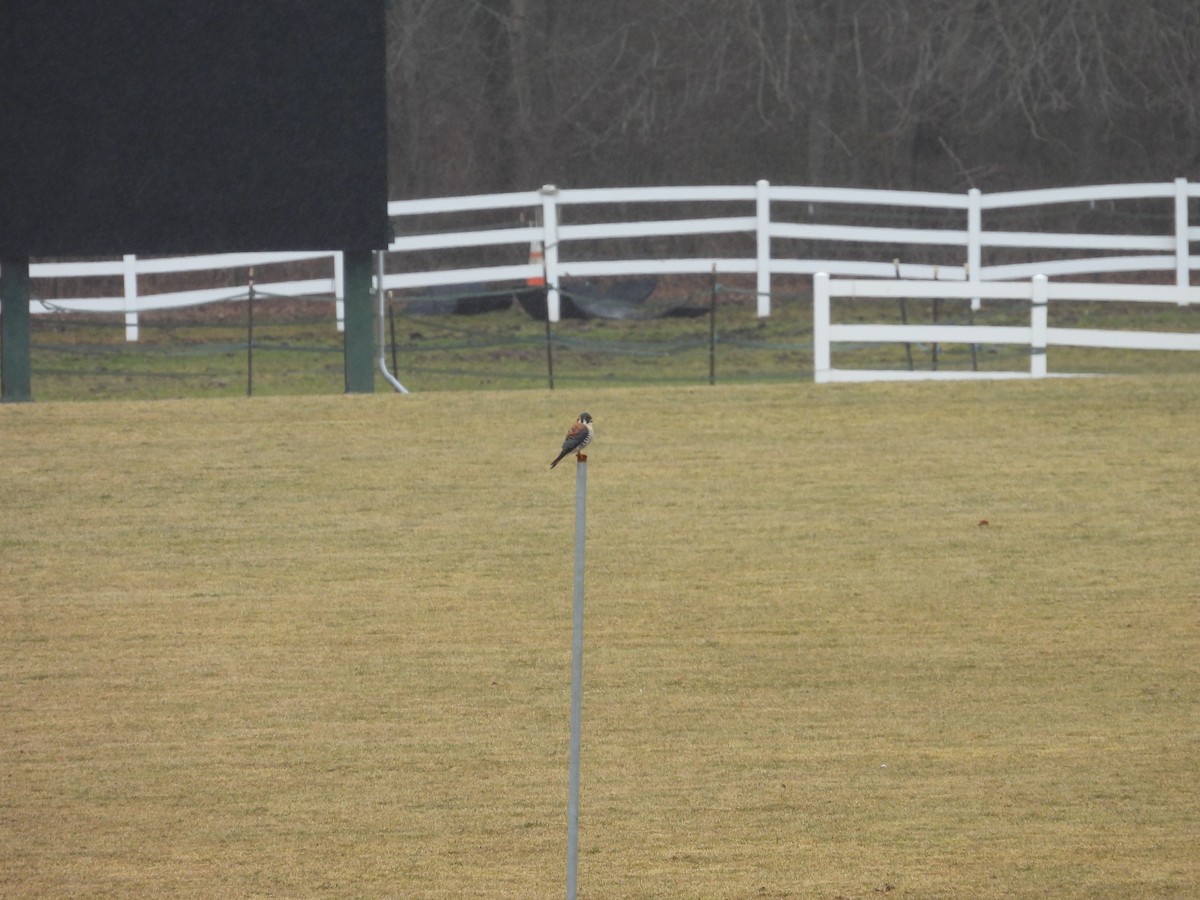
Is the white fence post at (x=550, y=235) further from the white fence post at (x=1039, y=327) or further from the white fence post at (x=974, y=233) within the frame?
the white fence post at (x=1039, y=327)

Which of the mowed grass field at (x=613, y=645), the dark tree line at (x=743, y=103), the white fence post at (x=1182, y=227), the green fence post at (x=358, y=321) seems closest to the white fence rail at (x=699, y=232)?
the white fence post at (x=1182, y=227)

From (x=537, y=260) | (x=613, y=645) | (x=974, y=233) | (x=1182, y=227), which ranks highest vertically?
(x=1182, y=227)

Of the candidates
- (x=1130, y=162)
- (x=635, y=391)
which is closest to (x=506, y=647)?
(x=635, y=391)

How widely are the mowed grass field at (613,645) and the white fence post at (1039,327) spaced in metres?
1.02

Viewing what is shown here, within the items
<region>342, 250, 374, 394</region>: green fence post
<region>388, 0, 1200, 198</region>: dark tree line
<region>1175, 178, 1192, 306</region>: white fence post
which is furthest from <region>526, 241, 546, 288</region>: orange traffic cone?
<region>1175, 178, 1192, 306</region>: white fence post

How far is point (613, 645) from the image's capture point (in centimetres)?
982

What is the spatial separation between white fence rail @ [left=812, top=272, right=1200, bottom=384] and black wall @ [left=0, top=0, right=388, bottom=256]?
441 centimetres

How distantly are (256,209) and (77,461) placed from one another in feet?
8.17

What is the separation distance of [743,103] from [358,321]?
63.2 feet

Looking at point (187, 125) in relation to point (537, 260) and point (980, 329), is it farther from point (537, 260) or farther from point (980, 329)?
point (537, 260)

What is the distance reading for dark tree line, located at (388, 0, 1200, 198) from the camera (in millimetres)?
30094

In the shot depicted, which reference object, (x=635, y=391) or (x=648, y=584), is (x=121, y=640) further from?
(x=635, y=391)

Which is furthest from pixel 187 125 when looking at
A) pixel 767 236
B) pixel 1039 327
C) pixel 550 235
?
pixel 767 236

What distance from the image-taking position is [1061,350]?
19.8 metres
